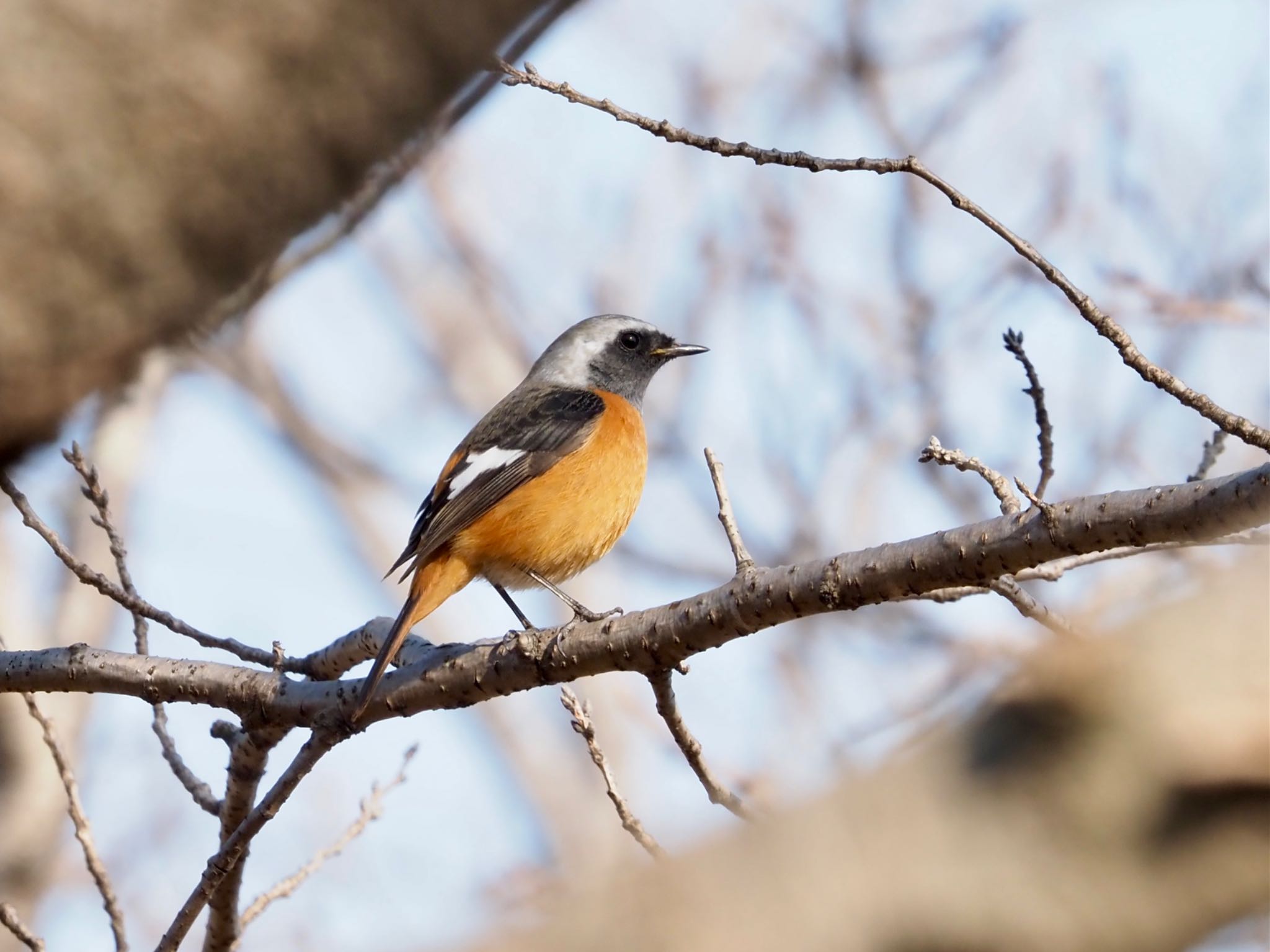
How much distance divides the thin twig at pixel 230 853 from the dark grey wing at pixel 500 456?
74.7 inches

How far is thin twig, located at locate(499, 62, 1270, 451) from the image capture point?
2898 millimetres

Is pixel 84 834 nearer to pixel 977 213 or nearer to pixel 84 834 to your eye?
pixel 84 834

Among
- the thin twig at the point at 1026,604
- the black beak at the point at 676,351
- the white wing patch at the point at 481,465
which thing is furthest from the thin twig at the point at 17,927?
the black beak at the point at 676,351

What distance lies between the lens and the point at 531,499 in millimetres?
5746

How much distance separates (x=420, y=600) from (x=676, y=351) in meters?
2.66

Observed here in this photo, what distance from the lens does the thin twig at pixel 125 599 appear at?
3967mm

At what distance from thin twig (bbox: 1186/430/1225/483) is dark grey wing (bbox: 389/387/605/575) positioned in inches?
108

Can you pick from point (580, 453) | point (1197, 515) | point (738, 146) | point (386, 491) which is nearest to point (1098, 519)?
point (1197, 515)

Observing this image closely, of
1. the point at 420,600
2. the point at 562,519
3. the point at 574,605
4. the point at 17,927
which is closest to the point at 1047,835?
the point at 17,927

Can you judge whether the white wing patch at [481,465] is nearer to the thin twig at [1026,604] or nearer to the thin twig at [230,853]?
the thin twig at [230,853]

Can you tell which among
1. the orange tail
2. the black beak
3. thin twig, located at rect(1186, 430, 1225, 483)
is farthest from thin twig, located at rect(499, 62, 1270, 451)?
the black beak

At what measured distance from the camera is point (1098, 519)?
2.64 metres

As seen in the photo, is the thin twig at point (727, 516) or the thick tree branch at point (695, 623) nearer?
the thick tree branch at point (695, 623)

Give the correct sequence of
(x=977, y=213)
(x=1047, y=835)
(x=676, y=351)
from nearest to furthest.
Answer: (x=1047, y=835) < (x=977, y=213) < (x=676, y=351)
